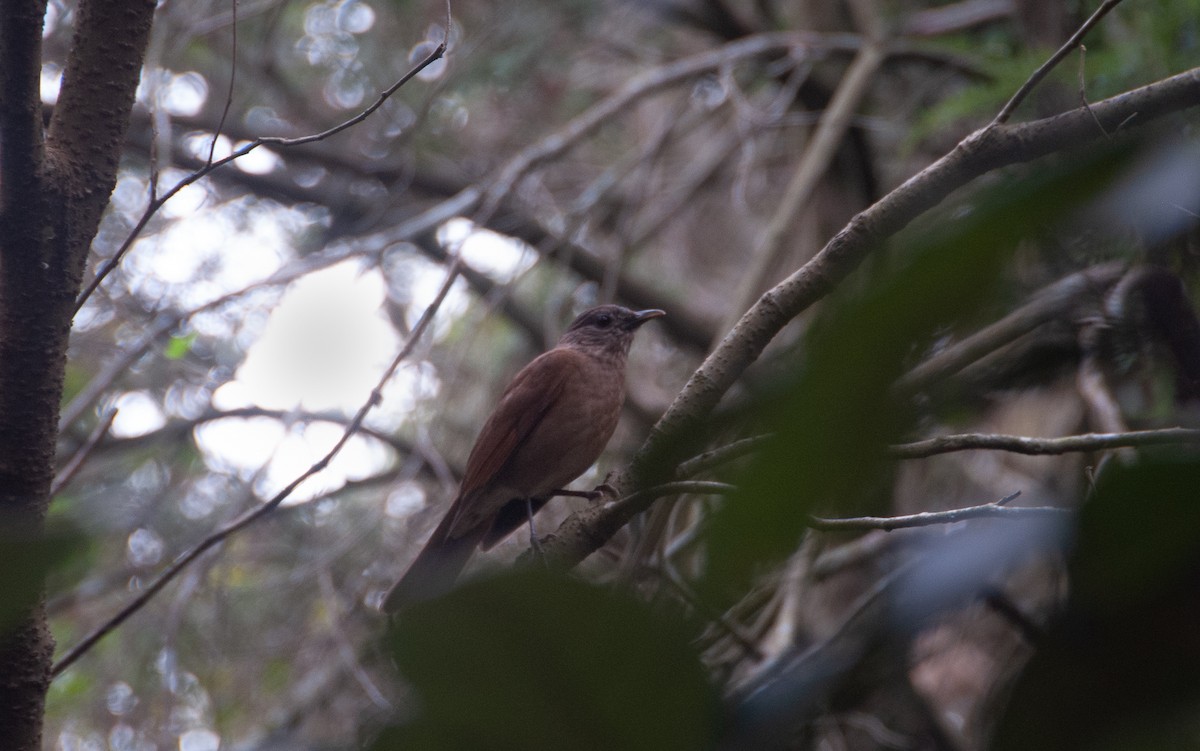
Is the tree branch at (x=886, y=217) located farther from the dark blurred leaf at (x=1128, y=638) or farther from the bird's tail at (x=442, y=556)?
the bird's tail at (x=442, y=556)

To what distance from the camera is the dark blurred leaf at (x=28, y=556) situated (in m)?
0.48

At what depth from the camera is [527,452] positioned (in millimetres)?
3871

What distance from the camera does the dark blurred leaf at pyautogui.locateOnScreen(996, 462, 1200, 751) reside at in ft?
1.36

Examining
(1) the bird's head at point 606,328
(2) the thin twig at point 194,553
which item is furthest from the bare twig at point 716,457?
(1) the bird's head at point 606,328

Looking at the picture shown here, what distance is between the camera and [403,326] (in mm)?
6891

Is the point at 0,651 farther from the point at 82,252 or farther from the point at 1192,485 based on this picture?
the point at 1192,485

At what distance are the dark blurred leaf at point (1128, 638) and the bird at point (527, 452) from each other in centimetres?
329

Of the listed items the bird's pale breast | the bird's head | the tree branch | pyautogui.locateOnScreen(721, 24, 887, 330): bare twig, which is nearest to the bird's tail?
the bird's pale breast

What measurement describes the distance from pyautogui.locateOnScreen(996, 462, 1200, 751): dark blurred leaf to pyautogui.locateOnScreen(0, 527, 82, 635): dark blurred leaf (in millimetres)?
457

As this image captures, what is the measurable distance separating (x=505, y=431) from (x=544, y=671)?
3.42 metres

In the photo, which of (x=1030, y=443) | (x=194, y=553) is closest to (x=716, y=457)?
(x=1030, y=443)

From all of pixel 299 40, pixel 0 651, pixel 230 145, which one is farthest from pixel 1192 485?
pixel 299 40

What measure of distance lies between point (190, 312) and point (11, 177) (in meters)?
1.94

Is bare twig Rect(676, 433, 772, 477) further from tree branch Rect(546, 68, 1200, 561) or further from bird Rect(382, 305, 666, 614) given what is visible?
bird Rect(382, 305, 666, 614)
